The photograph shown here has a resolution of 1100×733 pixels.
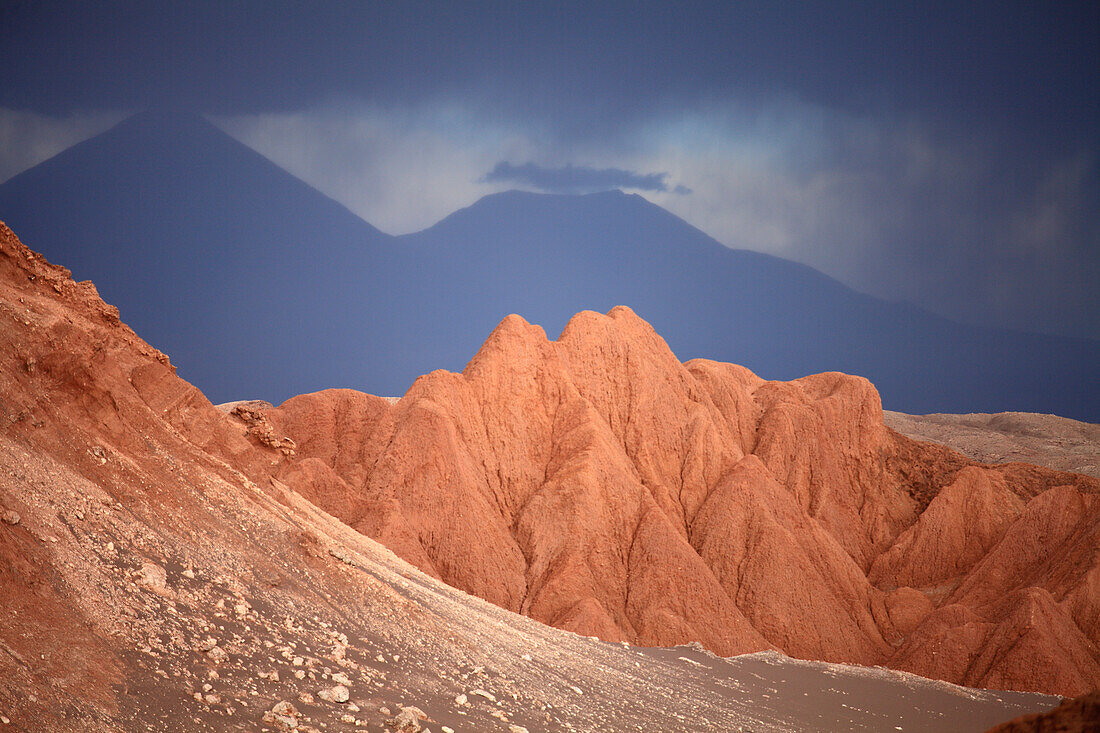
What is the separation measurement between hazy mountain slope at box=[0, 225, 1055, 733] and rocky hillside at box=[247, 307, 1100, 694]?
15.4 metres

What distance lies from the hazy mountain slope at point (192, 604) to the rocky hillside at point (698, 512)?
1538cm

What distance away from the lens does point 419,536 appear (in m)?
41.5

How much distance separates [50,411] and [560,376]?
38.5 metres

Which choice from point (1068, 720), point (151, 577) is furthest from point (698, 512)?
point (1068, 720)

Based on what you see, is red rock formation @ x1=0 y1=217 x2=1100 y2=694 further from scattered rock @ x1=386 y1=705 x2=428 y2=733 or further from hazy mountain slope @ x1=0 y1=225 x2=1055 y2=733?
scattered rock @ x1=386 y1=705 x2=428 y2=733

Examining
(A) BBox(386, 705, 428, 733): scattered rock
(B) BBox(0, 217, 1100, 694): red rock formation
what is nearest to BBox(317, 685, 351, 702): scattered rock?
(A) BBox(386, 705, 428, 733): scattered rock

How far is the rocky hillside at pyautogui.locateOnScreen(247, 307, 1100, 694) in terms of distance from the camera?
39969 mm

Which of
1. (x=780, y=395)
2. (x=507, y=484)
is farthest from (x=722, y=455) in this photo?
(x=507, y=484)

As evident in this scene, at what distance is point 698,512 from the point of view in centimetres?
4916

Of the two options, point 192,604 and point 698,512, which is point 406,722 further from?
point 698,512

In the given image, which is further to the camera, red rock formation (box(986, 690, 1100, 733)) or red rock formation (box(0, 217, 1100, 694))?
red rock formation (box(0, 217, 1100, 694))

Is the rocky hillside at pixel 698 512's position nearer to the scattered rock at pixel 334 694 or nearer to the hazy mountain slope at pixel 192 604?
the hazy mountain slope at pixel 192 604

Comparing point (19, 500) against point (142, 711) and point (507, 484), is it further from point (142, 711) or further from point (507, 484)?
point (507, 484)

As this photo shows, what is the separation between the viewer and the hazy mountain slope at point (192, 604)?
1038 cm
